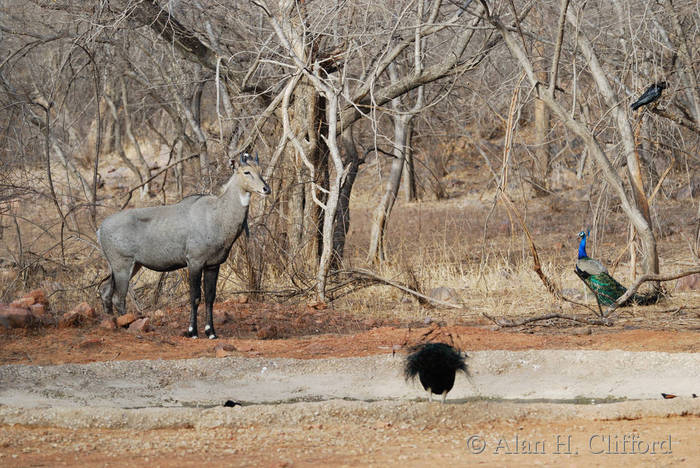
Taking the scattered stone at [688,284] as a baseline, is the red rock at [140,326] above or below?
below

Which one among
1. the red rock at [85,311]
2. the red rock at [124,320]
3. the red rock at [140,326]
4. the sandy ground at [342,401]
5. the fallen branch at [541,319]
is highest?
the red rock at [85,311]

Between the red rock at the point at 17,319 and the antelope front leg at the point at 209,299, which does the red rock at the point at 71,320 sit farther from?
the antelope front leg at the point at 209,299

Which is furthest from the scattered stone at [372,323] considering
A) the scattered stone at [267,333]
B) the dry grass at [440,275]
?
the scattered stone at [267,333]

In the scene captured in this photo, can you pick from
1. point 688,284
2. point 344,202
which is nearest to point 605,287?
point 688,284

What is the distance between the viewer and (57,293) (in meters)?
12.3

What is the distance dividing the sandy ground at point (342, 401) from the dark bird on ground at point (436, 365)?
0.18 meters

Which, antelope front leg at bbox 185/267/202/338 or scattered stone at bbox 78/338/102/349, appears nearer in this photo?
scattered stone at bbox 78/338/102/349

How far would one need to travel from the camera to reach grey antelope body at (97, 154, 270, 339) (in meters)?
9.45

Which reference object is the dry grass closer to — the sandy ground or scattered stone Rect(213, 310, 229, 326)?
scattered stone Rect(213, 310, 229, 326)

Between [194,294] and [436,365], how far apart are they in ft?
11.4

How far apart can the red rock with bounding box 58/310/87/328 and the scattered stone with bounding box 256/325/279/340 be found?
196cm

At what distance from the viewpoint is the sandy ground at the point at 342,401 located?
568 cm

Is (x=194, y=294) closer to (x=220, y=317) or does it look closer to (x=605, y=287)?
(x=220, y=317)

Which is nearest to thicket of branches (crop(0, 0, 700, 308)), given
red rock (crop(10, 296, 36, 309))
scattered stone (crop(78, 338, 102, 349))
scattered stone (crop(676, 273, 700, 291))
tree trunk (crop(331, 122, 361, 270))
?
tree trunk (crop(331, 122, 361, 270))
